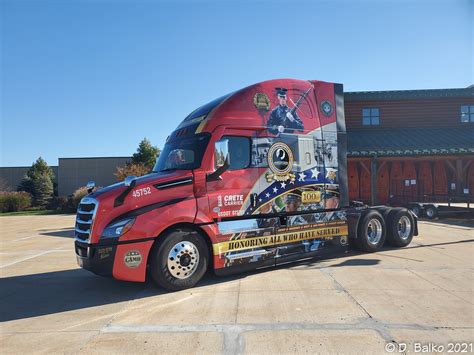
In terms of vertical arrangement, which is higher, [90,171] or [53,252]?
[90,171]

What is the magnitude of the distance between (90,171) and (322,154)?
4106 centimetres

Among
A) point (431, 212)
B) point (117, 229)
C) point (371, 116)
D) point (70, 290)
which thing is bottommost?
point (70, 290)

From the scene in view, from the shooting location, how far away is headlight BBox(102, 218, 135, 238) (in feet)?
17.2

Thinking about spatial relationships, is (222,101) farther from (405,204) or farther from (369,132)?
(369,132)

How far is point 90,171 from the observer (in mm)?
42938

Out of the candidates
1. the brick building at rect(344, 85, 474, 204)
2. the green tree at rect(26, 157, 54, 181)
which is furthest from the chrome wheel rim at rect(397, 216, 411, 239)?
the green tree at rect(26, 157, 54, 181)

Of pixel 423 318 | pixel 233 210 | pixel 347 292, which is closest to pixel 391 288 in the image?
pixel 347 292

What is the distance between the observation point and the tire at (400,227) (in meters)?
8.84

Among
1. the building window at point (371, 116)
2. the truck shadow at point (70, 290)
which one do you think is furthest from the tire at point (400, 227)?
the building window at point (371, 116)

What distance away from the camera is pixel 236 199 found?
621 centimetres

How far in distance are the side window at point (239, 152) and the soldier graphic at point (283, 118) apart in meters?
0.68

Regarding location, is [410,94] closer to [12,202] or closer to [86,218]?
[86,218]

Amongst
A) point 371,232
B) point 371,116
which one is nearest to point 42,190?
point 371,116

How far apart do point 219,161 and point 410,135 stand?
66.2 ft
